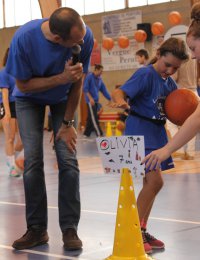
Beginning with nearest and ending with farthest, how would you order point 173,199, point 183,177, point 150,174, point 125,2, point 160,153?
point 160,153
point 150,174
point 173,199
point 183,177
point 125,2

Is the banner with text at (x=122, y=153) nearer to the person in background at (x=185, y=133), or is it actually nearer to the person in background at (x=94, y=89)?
the person in background at (x=185, y=133)

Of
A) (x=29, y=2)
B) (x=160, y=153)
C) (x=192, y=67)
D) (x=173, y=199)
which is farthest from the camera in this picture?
(x=29, y=2)

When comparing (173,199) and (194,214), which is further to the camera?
(173,199)

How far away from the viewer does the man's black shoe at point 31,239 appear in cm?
452

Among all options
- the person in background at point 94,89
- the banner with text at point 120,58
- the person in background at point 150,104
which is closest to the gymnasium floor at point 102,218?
the person in background at point 150,104

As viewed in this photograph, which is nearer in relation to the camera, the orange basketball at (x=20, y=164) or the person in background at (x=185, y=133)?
the person in background at (x=185, y=133)

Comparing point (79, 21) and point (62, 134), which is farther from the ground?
point (79, 21)

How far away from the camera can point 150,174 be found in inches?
177

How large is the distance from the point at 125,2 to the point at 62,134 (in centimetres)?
1934

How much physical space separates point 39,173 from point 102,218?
1.10m

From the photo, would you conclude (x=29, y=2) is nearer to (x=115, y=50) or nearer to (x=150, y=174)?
(x=115, y=50)

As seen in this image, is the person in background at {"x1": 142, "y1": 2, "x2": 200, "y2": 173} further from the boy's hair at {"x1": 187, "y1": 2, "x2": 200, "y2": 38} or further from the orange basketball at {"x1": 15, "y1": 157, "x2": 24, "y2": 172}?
the orange basketball at {"x1": 15, "y1": 157, "x2": 24, "y2": 172}

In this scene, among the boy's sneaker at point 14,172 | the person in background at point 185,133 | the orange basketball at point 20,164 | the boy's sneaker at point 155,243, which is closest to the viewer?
the person in background at point 185,133

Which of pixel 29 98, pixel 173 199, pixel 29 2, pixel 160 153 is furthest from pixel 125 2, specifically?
pixel 160 153
